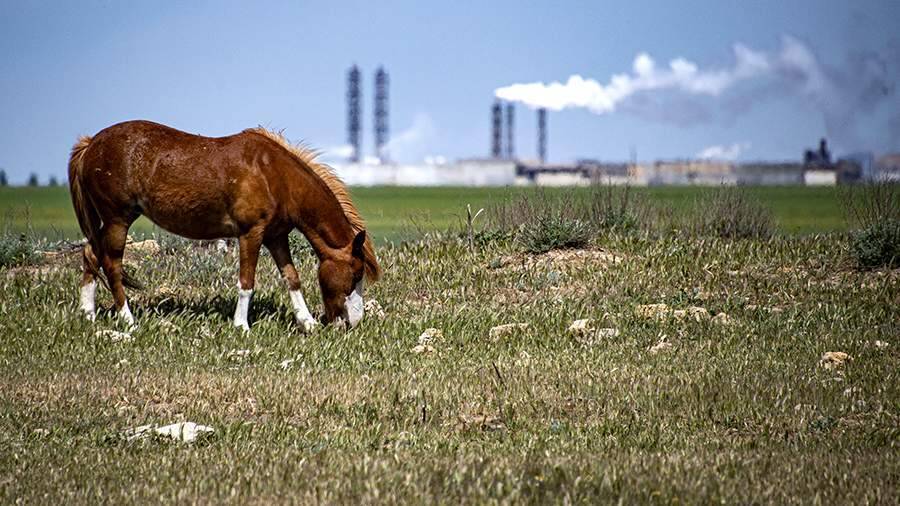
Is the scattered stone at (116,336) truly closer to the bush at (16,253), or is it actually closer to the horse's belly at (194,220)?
the horse's belly at (194,220)

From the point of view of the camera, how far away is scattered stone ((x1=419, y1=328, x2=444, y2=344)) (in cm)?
1321

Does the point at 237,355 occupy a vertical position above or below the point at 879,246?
below

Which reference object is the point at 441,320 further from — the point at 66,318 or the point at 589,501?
the point at 589,501

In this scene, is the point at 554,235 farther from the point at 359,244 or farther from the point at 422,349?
the point at 422,349

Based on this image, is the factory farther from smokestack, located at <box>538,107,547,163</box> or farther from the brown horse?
the brown horse

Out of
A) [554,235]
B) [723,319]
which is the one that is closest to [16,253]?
[554,235]

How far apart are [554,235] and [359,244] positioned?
521cm

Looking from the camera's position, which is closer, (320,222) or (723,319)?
(320,222)

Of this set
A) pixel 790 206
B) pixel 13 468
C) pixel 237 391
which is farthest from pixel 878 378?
pixel 790 206

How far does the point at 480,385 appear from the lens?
10.9m

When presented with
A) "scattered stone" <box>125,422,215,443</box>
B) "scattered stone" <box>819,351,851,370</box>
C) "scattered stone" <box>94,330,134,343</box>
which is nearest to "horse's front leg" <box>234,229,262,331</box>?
"scattered stone" <box>94,330,134,343</box>

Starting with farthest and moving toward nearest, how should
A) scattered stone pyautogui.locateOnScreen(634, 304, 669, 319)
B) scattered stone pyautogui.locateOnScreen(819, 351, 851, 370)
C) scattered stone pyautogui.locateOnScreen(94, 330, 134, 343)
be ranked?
scattered stone pyautogui.locateOnScreen(634, 304, 669, 319) → scattered stone pyautogui.locateOnScreen(94, 330, 134, 343) → scattered stone pyautogui.locateOnScreen(819, 351, 851, 370)

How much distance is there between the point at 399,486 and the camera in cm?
773

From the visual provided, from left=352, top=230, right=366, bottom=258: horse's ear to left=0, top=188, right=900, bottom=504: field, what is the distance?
850mm
